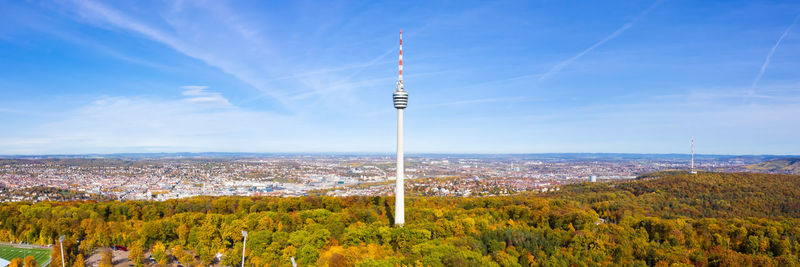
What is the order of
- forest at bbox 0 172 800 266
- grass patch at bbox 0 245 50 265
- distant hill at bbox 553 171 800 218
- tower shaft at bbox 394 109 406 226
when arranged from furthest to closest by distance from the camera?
distant hill at bbox 553 171 800 218 < tower shaft at bbox 394 109 406 226 < grass patch at bbox 0 245 50 265 < forest at bbox 0 172 800 266

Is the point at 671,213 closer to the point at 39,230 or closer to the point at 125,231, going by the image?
the point at 125,231

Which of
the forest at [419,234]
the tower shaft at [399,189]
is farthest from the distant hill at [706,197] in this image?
the tower shaft at [399,189]

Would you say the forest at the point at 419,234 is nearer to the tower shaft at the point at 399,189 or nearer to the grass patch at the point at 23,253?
the tower shaft at the point at 399,189

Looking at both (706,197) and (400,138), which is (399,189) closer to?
(400,138)

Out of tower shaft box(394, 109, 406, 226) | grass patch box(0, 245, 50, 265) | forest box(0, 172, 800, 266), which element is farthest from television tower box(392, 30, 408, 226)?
grass patch box(0, 245, 50, 265)

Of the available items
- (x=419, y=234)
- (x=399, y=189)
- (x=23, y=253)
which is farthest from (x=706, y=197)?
(x=23, y=253)

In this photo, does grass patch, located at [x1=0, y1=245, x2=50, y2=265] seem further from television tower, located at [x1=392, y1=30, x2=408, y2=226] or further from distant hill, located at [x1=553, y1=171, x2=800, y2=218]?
distant hill, located at [x1=553, y1=171, x2=800, y2=218]

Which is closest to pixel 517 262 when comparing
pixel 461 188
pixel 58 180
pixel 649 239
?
pixel 649 239

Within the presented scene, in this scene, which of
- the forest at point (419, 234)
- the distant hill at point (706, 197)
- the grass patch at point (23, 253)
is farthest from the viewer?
the distant hill at point (706, 197)

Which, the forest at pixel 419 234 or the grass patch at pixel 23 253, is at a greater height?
the forest at pixel 419 234

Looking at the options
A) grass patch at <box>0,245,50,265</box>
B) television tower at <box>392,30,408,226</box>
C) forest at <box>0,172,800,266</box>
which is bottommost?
grass patch at <box>0,245,50,265</box>
